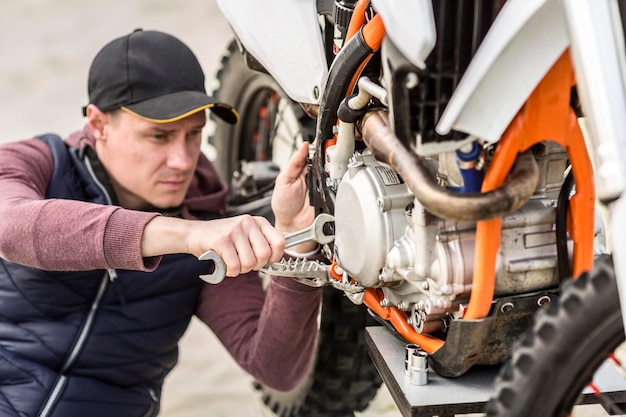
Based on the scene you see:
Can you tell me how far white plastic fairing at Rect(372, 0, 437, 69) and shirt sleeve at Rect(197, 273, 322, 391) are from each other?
0.69 meters

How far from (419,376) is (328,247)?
0.90 feet

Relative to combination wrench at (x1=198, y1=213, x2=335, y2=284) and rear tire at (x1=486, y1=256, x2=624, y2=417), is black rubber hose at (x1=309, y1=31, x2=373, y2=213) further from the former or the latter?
rear tire at (x1=486, y1=256, x2=624, y2=417)

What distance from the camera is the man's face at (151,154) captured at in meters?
1.63

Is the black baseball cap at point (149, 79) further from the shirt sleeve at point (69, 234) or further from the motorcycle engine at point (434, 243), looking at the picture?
the motorcycle engine at point (434, 243)

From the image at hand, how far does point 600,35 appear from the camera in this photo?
2.69 feet

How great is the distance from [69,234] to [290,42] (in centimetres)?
42

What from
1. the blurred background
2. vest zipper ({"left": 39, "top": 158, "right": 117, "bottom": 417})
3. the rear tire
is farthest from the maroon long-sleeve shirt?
the blurred background

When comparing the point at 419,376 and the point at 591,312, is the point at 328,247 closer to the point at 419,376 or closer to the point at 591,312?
the point at 419,376

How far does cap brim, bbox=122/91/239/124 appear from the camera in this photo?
158 centimetres

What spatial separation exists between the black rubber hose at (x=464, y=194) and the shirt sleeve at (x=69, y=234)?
1.24 feet

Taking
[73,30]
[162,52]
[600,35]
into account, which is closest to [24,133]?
[73,30]

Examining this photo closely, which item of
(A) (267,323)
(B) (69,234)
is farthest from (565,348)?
(A) (267,323)

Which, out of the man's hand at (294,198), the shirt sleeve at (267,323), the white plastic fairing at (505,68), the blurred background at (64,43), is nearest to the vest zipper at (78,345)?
the shirt sleeve at (267,323)

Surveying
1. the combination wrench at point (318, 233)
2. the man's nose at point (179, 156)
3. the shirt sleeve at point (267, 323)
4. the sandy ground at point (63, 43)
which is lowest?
the shirt sleeve at point (267, 323)
